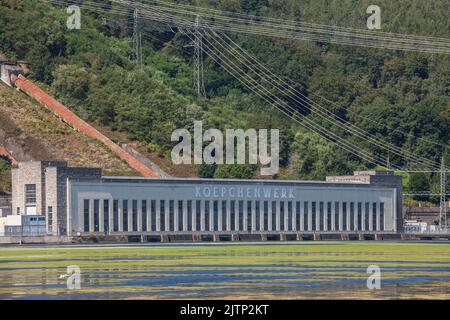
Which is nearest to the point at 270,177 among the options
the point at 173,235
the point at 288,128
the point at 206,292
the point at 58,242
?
the point at 288,128

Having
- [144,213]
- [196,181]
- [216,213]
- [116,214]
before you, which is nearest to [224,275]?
[116,214]

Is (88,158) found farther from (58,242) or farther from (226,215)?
(58,242)

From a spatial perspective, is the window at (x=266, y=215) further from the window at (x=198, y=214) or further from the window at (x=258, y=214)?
the window at (x=198, y=214)

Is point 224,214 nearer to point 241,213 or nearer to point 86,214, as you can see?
point 241,213

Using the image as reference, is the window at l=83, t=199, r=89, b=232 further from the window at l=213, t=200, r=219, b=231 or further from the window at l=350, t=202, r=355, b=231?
the window at l=350, t=202, r=355, b=231

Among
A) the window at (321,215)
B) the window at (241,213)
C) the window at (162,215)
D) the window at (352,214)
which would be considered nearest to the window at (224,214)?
the window at (241,213)
